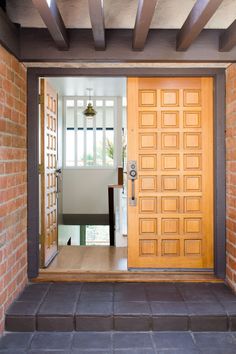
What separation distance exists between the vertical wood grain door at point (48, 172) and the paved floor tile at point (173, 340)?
1.64 metres

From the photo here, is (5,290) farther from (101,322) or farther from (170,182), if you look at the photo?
(170,182)

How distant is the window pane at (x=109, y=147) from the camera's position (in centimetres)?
843

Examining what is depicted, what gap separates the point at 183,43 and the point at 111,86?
4.15 meters

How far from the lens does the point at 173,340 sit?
8.95 ft

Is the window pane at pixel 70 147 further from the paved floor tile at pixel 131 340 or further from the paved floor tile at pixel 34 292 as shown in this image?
the paved floor tile at pixel 131 340

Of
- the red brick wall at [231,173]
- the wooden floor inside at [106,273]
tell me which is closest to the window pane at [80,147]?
the wooden floor inside at [106,273]

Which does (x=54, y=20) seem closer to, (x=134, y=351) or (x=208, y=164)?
(x=208, y=164)

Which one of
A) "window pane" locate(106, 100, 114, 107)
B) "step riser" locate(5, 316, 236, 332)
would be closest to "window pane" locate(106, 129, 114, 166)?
"window pane" locate(106, 100, 114, 107)

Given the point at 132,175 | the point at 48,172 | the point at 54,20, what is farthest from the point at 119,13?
the point at 48,172

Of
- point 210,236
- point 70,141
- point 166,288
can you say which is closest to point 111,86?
point 70,141

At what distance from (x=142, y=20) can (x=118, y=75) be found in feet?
3.40

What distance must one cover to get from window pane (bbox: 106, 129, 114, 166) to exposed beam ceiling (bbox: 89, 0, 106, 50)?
5.22 m

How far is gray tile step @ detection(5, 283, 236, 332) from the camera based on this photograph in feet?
9.46

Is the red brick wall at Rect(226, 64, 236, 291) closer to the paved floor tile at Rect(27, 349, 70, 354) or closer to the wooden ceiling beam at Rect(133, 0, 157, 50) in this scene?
the wooden ceiling beam at Rect(133, 0, 157, 50)
